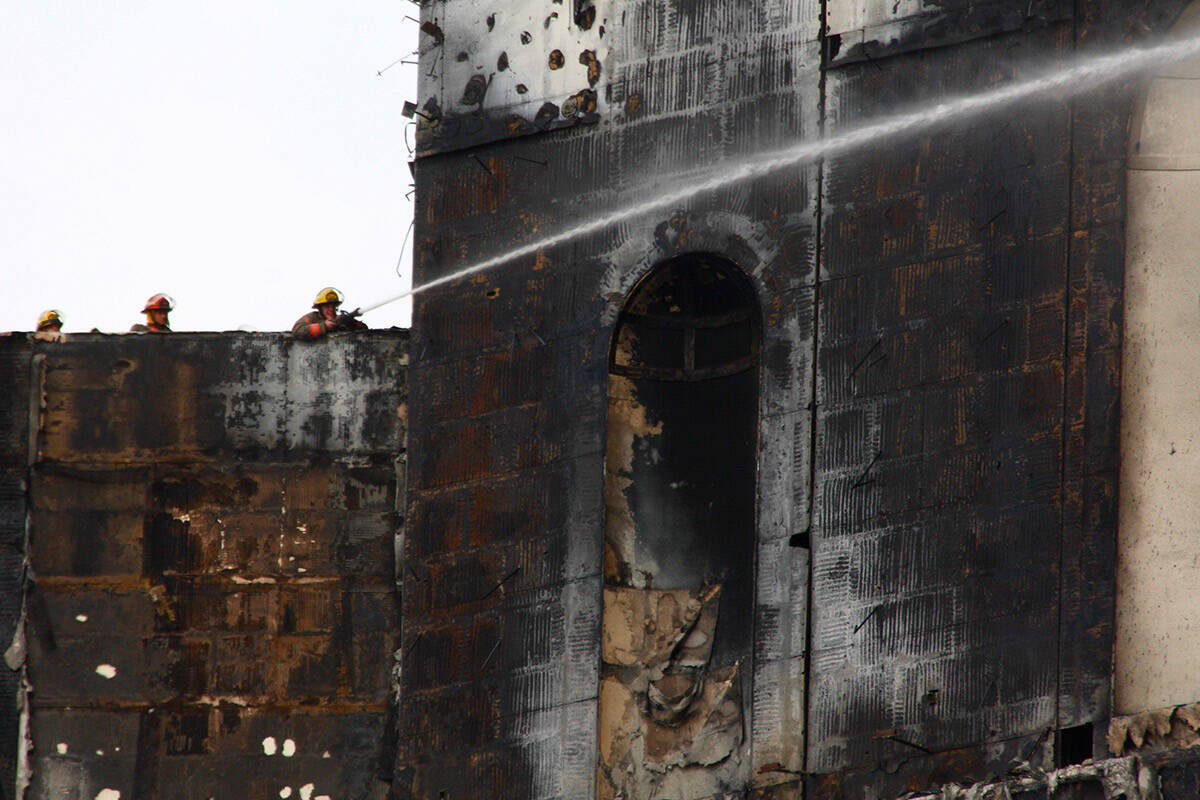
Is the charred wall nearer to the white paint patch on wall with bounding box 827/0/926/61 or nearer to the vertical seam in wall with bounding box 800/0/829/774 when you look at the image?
the vertical seam in wall with bounding box 800/0/829/774

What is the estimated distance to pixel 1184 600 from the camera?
1709 cm

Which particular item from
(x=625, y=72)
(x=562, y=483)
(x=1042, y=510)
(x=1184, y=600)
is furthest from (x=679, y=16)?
(x=1184, y=600)

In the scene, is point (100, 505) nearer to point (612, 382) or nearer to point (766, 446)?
point (612, 382)

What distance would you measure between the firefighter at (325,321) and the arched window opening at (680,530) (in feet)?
10.9

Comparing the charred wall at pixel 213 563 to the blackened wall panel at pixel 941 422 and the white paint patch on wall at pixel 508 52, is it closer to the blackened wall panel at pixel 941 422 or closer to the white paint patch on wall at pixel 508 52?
the white paint patch on wall at pixel 508 52

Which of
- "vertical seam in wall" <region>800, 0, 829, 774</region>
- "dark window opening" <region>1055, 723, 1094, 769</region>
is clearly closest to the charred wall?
"vertical seam in wall" <region>800, 0, 829, 774</region>

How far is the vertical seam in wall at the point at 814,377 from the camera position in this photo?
1834cm

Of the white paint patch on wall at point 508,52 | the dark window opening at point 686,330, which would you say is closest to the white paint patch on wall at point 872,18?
the white paint patch on wall at point 508,52

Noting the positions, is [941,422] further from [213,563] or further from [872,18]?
[213,563]

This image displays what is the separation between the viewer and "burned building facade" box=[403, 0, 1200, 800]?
17344 mm

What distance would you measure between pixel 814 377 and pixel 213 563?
701 centimetres

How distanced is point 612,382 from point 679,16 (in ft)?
12.4

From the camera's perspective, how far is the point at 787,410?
18.8 m

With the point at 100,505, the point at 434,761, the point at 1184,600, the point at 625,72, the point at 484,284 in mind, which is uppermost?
the point at 625,72
